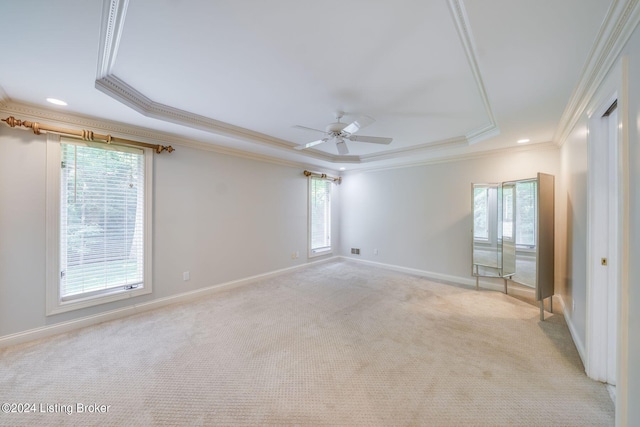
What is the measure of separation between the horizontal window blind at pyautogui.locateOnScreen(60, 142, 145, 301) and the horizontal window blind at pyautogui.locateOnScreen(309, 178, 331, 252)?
10.3 ft

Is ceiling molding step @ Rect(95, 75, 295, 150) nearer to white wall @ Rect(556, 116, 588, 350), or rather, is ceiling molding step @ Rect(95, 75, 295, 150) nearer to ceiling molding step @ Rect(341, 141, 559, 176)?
ceiling molding step @ Rect(341, 141, 559, 176)

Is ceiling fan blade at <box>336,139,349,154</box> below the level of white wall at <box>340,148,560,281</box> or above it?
above

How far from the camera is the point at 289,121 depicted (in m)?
2.93

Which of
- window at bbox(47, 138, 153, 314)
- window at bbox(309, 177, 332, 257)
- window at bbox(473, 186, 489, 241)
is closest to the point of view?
window at bbox(47, 138, 153, 314)

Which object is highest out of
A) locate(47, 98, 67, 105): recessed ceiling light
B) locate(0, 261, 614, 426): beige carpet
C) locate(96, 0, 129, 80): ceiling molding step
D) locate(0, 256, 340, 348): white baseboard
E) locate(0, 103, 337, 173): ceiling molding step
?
locate(96, 0, 129, 80): ceiling molding step

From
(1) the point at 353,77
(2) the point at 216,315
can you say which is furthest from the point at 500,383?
(2) the point at 216,315

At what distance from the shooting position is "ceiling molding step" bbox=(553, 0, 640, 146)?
3.90ft

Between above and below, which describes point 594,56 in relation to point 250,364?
above

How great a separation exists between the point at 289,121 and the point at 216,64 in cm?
121

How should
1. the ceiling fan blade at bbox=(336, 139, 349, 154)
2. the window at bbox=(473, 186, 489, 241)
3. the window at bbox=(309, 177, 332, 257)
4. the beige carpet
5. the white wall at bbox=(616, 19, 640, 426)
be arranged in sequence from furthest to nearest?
the window at bbox=(309, 177, 332, 257)
the window at bbox=(473, 186, 489, 241)
the ceiling fan blade at bbox=(336, 139, 349, 154)
the beige carpet
the white wall at bbox=(616, 19, 640, 426)

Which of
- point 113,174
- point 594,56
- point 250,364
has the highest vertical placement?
point 594,56

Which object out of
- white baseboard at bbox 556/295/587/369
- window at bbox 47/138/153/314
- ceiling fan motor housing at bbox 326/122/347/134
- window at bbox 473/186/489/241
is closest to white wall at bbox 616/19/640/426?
white baseboard at bbox 556/295/587/369

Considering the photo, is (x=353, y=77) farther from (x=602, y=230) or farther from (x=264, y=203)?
(x=264, y=203)

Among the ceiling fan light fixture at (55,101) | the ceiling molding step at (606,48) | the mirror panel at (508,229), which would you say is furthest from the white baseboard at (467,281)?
the ceiling fan light fixture at (55,101)
